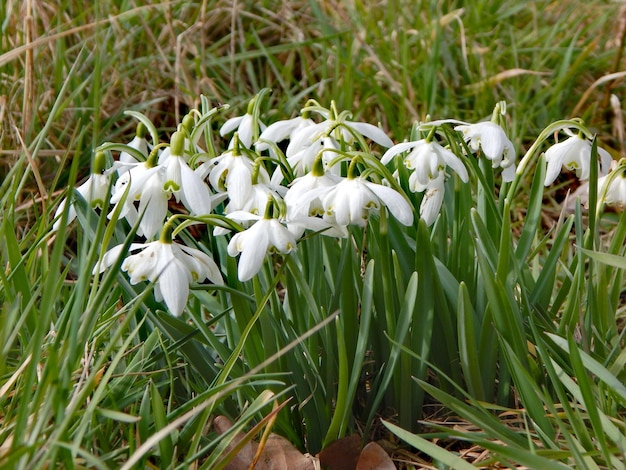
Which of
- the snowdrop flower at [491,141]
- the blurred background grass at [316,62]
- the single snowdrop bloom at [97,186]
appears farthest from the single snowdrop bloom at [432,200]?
the blurred background grass at [316,62]

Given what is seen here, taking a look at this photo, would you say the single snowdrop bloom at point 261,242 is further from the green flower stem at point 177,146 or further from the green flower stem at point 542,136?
the green flower stem at point 542,136

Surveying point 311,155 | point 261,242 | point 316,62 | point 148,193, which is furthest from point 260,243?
point 316,62

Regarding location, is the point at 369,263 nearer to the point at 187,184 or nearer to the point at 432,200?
the point at 432,200

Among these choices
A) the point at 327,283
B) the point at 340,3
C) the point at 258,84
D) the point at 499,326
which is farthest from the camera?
the point at 340,3

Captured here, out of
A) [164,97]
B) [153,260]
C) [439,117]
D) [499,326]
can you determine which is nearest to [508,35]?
[439,117]

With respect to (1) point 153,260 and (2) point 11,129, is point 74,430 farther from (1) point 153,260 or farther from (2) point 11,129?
(2) point 11,129

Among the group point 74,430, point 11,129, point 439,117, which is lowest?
point 439,117
